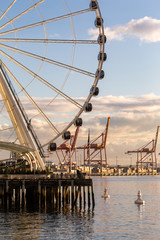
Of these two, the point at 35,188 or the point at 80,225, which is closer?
the point at 80,225

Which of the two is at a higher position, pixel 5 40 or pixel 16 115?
pixel 5 40

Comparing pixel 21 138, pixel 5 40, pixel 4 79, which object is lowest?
pixel 21 138

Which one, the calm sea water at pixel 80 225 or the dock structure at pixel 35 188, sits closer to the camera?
the calm sea water at pixel 80 225

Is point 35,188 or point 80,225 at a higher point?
point 35,188

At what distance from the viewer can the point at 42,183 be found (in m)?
61.1

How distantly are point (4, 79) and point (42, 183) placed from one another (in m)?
13.9

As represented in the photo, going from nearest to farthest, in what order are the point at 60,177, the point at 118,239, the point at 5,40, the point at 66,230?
the point at 118,239
the point at 66,230
the point at 5,40
the point at 60,177

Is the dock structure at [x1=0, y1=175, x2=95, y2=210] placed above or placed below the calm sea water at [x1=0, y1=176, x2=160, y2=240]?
above

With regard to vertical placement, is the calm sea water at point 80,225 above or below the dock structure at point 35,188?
below

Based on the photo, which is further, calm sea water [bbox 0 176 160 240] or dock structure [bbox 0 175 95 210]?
dock structure [bbox 0 175 95 210]

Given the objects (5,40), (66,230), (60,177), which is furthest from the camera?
(60,177)

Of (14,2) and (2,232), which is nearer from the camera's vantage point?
(2,232)

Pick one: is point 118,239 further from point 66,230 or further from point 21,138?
point 21,138

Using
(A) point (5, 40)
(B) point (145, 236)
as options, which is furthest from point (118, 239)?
(A) point (5, 40)
